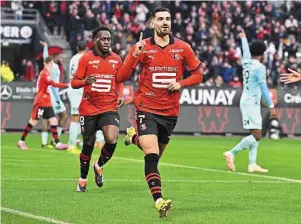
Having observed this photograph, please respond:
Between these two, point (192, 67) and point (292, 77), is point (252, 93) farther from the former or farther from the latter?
point (192, 67)

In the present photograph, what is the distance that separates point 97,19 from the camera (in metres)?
43.4

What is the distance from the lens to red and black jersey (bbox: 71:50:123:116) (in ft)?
50.3

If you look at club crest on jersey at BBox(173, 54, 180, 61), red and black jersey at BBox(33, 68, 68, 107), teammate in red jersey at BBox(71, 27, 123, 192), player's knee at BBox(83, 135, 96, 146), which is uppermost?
club crest on jersey at BBox(173, 54, 180, 61)

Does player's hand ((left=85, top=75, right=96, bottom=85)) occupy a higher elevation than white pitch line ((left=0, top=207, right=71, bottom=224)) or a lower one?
higher

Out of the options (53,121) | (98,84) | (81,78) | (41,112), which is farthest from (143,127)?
(53,121)

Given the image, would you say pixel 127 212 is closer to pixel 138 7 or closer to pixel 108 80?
pixel 108 80

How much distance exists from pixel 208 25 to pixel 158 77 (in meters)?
34.0

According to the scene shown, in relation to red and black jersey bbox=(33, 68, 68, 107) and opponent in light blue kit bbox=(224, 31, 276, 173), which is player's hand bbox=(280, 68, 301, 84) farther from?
red and black jersey bbox=(33, 68, 68, 107)

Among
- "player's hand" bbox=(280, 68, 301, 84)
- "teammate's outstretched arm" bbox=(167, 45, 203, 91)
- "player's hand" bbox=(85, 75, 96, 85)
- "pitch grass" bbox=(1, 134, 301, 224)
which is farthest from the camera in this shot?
"player's hand" bbox=(85, 75, 96, 85)

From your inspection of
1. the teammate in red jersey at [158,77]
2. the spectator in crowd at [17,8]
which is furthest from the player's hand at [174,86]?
the spectator in crowd at [17,8]

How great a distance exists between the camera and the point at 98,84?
51.5ft

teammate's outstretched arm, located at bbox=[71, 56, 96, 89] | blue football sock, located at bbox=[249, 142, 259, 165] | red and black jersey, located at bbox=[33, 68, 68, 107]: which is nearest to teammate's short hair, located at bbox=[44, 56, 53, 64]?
red and black jersey, located at bbox=[33, 68, 68, 107]

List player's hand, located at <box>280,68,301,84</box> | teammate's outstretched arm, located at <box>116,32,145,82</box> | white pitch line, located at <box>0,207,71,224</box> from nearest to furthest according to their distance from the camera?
white pitch line, located at <box>0,207,71,224</box>
teammate's outstretched arm, located at <box>116,32,145,82</box>
player's hand, located at <box>280,68,301,84</box>

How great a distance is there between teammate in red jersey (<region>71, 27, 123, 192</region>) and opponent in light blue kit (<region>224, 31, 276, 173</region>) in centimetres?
381
